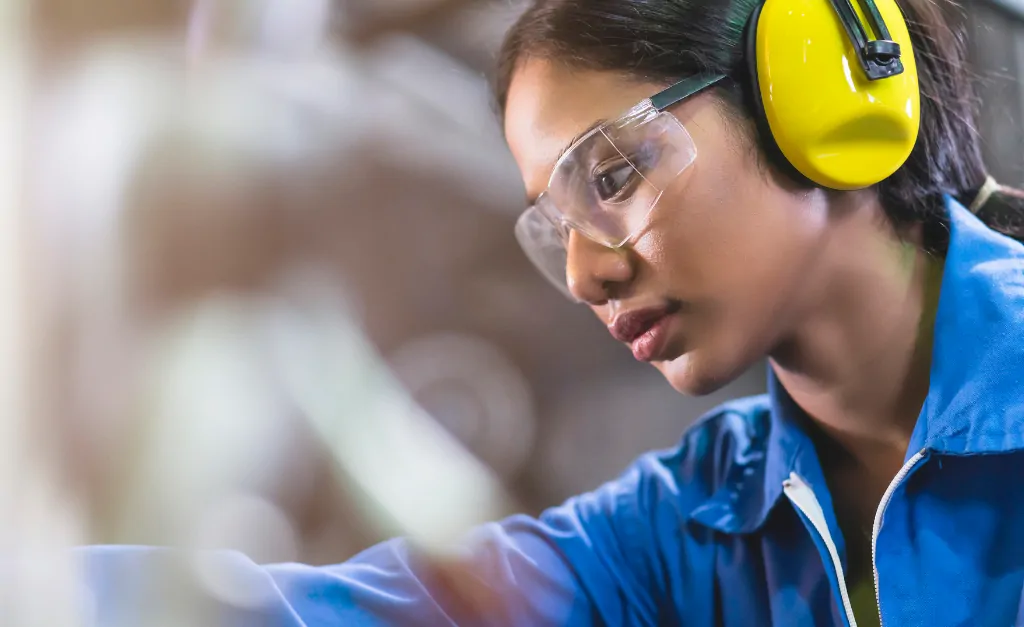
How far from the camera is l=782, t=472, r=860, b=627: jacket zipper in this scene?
804 millimetres

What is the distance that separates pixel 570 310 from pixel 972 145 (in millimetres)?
691

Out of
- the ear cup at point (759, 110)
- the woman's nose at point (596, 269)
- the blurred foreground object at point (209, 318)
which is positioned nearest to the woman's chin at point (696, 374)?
the woman's nose at point (596, 269)

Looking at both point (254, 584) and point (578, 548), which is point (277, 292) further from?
point (578, 548)

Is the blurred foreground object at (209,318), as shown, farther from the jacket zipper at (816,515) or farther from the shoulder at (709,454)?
the jacket zipper at (816,515)

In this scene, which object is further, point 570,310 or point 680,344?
point 570,310

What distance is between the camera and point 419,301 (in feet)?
4.04

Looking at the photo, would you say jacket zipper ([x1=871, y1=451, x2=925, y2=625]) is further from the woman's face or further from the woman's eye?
the woman's eye

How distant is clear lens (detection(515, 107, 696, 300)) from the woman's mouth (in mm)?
85

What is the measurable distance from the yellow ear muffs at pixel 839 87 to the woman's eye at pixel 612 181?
6.2 inches

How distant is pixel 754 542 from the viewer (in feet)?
3.11

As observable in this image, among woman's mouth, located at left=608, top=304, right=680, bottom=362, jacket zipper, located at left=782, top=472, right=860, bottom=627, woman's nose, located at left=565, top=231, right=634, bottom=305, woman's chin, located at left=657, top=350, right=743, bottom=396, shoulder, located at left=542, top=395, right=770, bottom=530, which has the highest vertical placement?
woman's nose, located at left=565, top=231, right=634, bottom=305

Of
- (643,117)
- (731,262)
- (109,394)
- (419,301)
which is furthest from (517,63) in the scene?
(109,394)

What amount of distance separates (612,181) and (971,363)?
0.42m

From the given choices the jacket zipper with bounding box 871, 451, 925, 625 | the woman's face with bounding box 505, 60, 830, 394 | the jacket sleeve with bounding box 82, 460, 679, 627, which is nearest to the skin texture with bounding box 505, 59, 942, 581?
the woman's face with bounding box 505, 60, 830, 394
